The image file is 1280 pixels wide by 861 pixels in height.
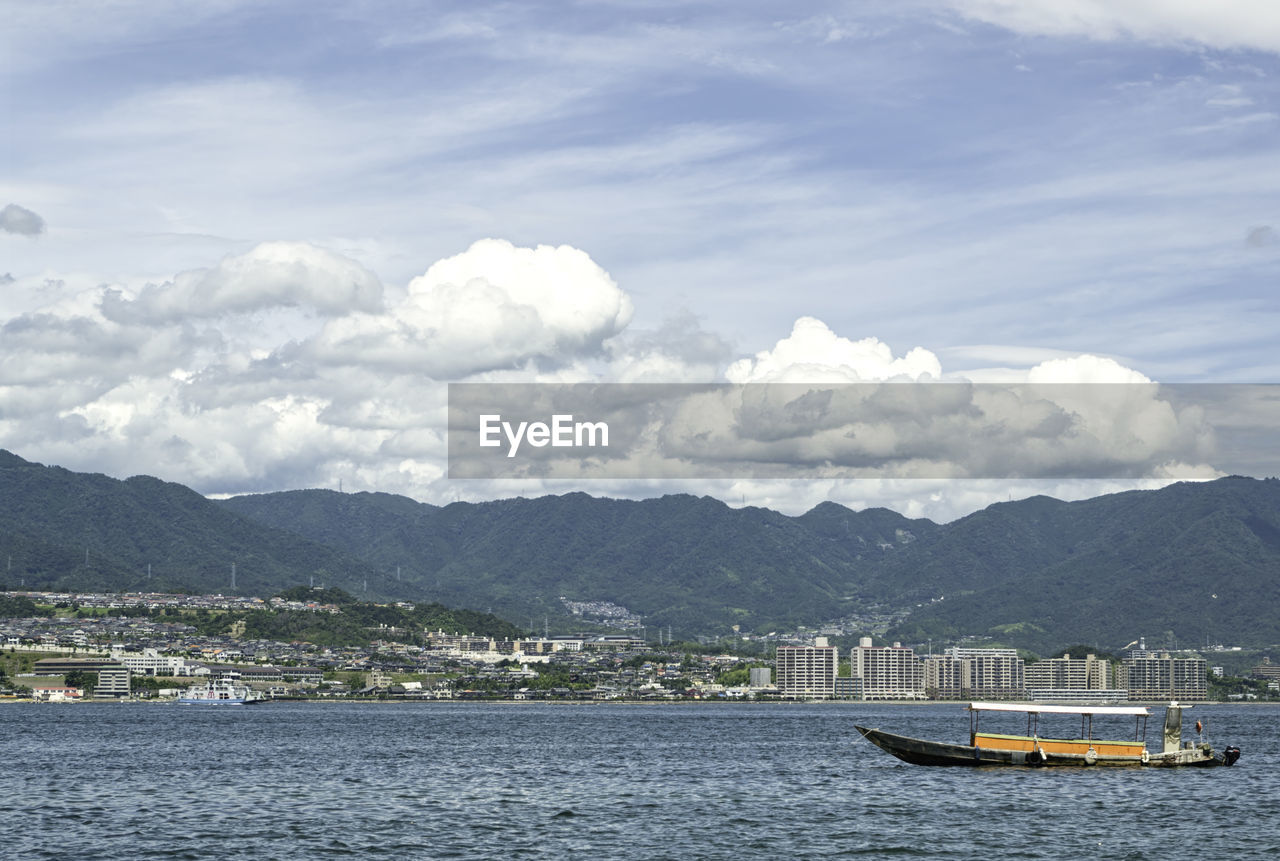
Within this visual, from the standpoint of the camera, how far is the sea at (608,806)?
69.9 meters

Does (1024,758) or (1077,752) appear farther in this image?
(1077,752)

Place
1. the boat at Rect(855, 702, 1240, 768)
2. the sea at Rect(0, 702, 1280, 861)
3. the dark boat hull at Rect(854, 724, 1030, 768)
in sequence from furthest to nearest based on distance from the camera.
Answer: the dark boat hull at Rect(854, 724, 1030, 768)
the boat at Rect(855, 702, 1240, 768)
the sea at Rect(0, 702, 1280, 861)

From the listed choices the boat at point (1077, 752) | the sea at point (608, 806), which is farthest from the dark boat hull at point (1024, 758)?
the sea at point (608, 806)

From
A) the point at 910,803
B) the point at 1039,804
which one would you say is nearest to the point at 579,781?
the point at 910,803

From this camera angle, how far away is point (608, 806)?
86688 mm

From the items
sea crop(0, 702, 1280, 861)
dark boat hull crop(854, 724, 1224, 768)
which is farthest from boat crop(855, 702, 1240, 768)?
sea crop(0, 702, 1280, 861)

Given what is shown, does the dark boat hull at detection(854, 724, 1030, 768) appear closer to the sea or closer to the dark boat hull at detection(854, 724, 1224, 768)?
the dark boat hull at detection(854, 724, 1224, 768)

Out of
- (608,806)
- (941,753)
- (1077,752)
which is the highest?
(1077,752)

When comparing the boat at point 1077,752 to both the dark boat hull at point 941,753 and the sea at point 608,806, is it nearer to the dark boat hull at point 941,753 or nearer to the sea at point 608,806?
the dark boat hull at point 941,753

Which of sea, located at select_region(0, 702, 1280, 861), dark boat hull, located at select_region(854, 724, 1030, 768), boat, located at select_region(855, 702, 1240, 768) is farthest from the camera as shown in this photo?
dark boat hull, located at select_region(854, 724, 1030, 768)

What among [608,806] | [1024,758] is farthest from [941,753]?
[608,806]

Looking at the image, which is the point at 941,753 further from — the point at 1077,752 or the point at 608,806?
the point at 608,806

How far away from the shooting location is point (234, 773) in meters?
110

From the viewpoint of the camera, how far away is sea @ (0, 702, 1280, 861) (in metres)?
69.9
